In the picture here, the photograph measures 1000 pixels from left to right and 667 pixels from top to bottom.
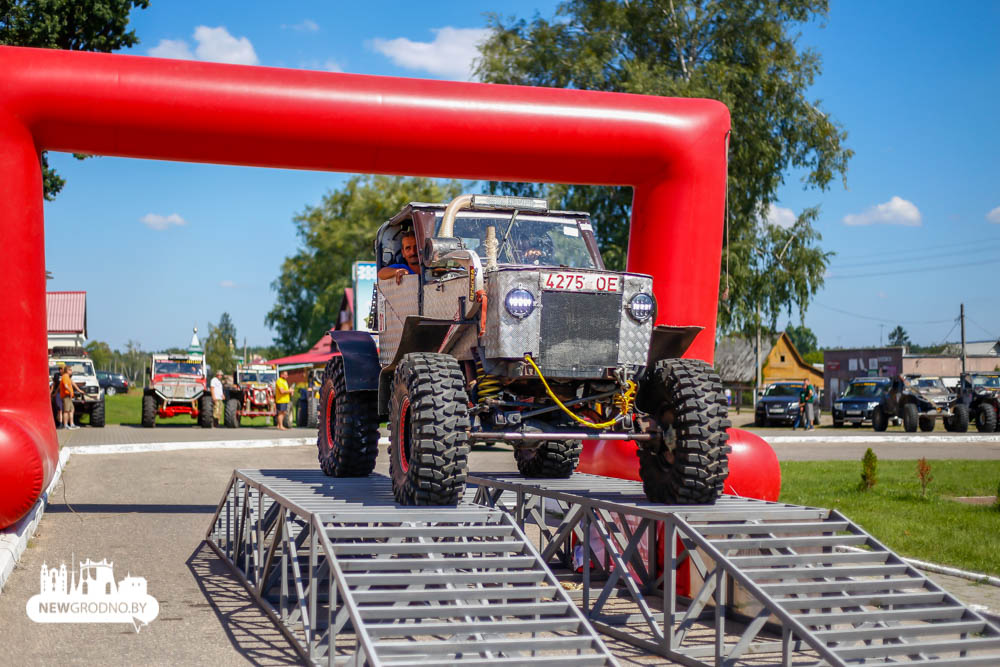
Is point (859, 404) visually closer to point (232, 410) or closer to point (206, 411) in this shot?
point (232, 410)

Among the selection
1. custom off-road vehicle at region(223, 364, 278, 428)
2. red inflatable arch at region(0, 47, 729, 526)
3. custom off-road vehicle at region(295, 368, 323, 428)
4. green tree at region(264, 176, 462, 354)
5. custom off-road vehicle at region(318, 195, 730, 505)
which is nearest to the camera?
custom off-road vehicle at region(318, 195, 730, 505)

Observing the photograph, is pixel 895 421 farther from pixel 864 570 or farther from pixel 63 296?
pixel 63 296

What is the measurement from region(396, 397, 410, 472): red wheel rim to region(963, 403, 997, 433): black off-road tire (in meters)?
28.3

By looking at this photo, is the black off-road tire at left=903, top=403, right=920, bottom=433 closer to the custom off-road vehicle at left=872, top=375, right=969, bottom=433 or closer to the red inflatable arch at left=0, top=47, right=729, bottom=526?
the custom off-road vehicle at left=872, top=375, right=969, bottom=433

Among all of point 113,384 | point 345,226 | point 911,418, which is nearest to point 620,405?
point 911,418

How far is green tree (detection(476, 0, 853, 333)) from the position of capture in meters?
29.0

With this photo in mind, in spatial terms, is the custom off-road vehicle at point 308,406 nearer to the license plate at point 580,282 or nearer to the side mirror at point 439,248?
the side mirror at point 439,248

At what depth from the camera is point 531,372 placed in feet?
23.2

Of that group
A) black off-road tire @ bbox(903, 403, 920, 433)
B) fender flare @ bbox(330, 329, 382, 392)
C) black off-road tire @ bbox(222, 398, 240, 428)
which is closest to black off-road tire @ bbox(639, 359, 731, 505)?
fender flare @ bbox(330, 329, 382, 392)

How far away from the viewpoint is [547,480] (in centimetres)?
960

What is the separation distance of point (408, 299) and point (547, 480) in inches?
92.1

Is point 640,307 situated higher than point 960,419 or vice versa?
point 640,307

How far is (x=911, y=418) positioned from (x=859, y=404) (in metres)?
4.45

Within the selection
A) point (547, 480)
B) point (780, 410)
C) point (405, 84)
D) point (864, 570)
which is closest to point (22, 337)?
point (405, 84)
